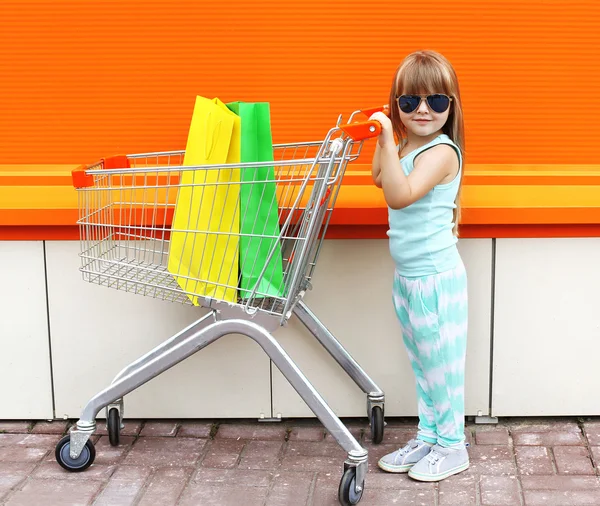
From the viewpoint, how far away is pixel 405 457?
3250mm

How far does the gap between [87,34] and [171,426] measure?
5.63 ft

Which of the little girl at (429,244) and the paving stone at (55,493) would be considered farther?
the paving stone at (55,493)

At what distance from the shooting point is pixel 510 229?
3.46 metres

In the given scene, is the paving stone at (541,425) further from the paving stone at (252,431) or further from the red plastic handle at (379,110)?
the red plastic handle at (379,110)

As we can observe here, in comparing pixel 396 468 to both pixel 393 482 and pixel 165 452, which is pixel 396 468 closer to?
pixel 393 482

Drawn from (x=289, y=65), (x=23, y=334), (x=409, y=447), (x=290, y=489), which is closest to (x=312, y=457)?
(x=290, y=489)

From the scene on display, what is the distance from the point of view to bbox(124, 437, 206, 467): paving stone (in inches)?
132

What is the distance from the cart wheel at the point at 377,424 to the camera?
349 cm

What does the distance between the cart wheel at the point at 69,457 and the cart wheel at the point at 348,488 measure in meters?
0.99

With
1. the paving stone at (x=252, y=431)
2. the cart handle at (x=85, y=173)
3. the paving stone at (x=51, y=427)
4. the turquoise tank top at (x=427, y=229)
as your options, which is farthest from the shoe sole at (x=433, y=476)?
the cart handle at (x=85, y=173)

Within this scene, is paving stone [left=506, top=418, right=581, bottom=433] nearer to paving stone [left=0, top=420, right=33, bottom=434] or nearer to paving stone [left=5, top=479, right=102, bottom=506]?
paving stone [left=5, top=479, right=102, bottom=506]

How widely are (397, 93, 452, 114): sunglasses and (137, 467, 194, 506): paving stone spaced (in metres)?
1.57

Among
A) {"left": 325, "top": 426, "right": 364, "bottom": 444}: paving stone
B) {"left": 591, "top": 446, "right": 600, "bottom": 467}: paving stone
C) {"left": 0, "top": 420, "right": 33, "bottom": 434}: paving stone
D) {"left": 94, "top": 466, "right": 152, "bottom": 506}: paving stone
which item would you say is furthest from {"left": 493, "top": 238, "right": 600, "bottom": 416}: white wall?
{"left": 0, "top": 420, "right": 33, "bottom": 434}: paving stone

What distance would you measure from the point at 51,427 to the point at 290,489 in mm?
1171
